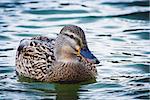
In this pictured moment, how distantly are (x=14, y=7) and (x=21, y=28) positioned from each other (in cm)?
177

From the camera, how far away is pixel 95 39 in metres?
15.0

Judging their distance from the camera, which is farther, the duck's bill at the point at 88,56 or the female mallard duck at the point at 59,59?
the female mallard duck at the point at 59,59

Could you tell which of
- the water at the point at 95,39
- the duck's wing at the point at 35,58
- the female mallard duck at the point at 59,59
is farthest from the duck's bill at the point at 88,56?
the duck's wing at the point at 35,58

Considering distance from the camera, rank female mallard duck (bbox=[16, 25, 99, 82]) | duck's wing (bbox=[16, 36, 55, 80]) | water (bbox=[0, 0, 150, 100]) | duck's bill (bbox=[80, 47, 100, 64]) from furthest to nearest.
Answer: duck's wing (bbox=[16, 36, 55, 80])
female mallard duck (bbox=[16, 25, 99, 82])
water (bbox=[0, 0, 150, 100])
duck's bill (bbox=[80, 47, 100, 64])

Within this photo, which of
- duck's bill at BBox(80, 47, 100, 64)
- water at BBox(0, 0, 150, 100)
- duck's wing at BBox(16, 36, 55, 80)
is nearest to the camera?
duck's bill at BBox(80, 47, 100, 64)

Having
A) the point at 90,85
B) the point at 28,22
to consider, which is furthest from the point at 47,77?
the point at 28,22

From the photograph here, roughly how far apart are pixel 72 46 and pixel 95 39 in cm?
295

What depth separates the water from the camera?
11828mm

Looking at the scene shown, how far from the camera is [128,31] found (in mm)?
15656

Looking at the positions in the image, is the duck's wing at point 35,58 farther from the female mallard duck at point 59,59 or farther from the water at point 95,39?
the water at point 95,39

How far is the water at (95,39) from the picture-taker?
11828mm

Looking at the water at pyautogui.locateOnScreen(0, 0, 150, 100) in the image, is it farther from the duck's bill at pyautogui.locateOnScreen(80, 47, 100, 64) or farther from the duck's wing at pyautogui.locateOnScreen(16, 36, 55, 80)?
the duck's bill at pyautogui.locateOnScreen(80, 47, 100, 64)

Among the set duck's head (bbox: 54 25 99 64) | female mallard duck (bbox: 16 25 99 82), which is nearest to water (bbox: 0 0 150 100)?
female mallard duck (bbox: 16 25 99 82)

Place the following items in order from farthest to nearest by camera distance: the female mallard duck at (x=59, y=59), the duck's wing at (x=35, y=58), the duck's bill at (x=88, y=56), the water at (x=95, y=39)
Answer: the duck's wing at (x=35, y=58) < the female mallard duck at (x=59, y=59) < the water at (x=95, y=39) < the duck's bill at (x=88, y=56)
